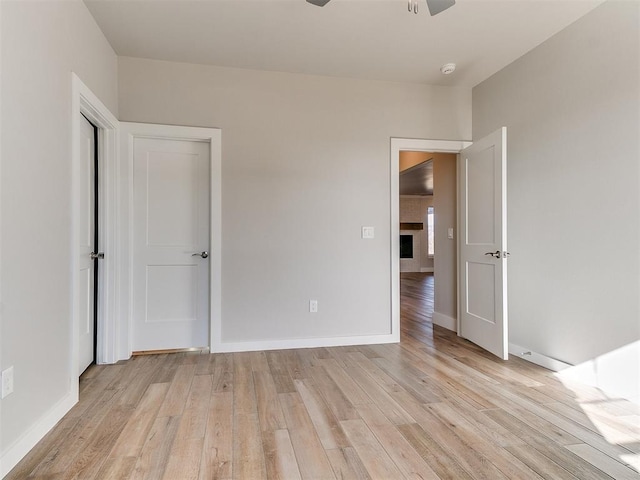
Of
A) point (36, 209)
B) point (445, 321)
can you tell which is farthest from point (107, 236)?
point (445, 321)

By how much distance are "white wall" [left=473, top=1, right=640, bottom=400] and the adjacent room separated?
0.05 feet

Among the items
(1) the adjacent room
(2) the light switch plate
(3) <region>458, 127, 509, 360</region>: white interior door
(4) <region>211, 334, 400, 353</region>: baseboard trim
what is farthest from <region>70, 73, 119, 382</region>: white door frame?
(3) <region>458, 127, 509, 360</region>: white interior door

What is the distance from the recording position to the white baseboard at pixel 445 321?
3.84 meters

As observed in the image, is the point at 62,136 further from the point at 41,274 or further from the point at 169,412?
the point at 169,412

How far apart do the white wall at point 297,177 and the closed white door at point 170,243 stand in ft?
0.75

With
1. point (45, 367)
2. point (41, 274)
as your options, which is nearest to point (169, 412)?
point (45, 367)

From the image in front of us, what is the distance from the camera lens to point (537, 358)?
285 centimetres

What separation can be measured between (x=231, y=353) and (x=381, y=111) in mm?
2675

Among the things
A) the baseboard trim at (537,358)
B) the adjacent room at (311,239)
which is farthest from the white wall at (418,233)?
the baseboard trim at (537,358)

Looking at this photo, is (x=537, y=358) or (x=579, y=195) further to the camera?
(x=537, y=358)

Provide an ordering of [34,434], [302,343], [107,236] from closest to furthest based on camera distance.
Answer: [34,434], [107,236], [302,343]

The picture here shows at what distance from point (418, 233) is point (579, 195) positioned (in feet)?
29.8

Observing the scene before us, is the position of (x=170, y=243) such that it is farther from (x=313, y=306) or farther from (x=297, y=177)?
(x=313, y=306)

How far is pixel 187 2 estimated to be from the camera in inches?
90.7
